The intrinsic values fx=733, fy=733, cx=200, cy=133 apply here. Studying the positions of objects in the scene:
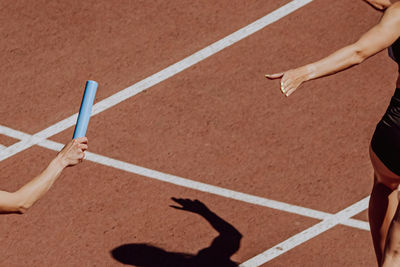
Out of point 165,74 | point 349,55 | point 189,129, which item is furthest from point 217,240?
point 349,55

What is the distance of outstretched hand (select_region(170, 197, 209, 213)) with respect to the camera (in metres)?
6.05

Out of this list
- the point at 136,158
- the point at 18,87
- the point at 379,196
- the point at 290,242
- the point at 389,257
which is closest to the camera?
the point at 389,257

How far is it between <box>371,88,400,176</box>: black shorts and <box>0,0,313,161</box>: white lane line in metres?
2.80

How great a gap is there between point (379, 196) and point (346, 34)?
2.70 metres

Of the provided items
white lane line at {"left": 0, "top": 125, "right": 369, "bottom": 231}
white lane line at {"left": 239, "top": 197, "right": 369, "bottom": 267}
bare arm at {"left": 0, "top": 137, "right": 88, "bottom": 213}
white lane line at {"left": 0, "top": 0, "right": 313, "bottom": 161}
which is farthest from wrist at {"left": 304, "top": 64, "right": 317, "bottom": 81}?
white lane line at {"left": 0, "top": 0, "right": 313, "bottom": 161}

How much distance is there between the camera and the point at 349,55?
3.90 meters

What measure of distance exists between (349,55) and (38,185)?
1.84 m

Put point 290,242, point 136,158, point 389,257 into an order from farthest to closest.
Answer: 1. point 136,158
2. point 290,242
3. point 389,257

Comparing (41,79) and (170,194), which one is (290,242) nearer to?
(170,194)

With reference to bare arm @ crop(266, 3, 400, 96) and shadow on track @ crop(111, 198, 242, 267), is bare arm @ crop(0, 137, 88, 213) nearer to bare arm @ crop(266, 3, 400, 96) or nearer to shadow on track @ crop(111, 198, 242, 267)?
bare arm @ crop(266, 3, 400, 96)

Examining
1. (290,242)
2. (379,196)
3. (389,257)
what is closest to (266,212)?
(290,242)

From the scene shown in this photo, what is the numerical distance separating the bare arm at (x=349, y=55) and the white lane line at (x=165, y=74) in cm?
306

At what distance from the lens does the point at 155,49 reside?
7.14m

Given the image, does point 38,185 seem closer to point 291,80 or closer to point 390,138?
point 291,80
